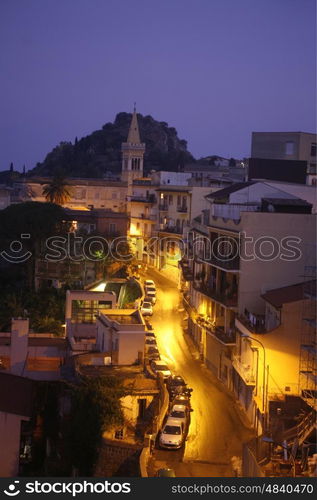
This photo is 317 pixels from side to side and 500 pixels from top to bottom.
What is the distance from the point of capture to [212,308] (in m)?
23.8

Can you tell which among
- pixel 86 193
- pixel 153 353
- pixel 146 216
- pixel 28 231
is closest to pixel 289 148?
pixel 146 216

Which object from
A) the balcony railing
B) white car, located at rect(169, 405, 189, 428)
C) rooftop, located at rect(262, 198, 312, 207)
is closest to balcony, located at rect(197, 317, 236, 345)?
white car, located at rect(169, 405, 189, 428)

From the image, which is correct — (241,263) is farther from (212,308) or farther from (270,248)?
(212,308)

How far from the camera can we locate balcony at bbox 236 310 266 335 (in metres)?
18.3

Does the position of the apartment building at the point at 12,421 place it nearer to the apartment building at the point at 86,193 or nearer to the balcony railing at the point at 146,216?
the balcony railing at the point at 146,216

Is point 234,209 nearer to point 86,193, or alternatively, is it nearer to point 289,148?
point 289,148

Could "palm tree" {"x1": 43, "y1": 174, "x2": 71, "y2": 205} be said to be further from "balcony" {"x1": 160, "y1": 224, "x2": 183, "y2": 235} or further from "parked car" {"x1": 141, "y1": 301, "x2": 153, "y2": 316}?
"parked car" {"x1": 141, "y1": 301, "x2": 153, "y2": 316}

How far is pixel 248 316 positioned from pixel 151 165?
2473 inches

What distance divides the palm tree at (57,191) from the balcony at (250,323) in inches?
1257

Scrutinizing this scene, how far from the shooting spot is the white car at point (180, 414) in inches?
664

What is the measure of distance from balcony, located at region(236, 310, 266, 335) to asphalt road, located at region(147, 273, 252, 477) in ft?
6.62

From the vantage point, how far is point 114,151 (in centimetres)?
8662

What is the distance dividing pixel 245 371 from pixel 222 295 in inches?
156

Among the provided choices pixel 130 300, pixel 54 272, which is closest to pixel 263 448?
pixel 130 300
